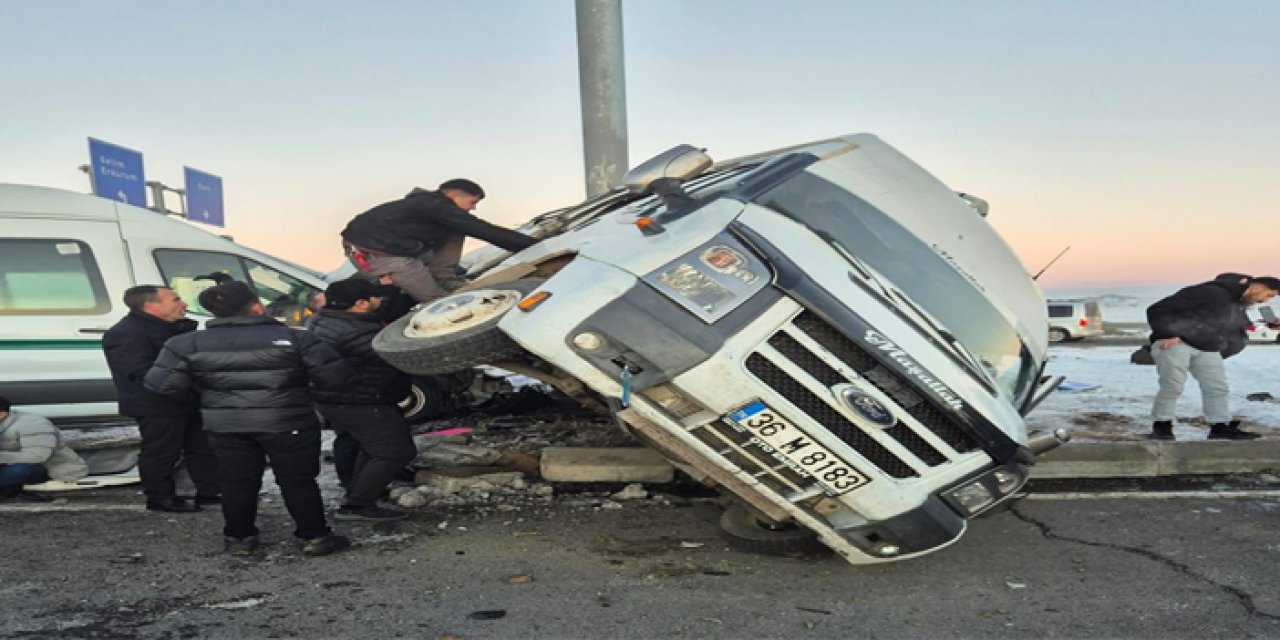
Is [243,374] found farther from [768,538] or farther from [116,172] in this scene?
[116,172]

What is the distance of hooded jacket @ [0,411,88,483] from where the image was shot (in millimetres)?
4926

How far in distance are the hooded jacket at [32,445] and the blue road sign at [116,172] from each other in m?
9.25

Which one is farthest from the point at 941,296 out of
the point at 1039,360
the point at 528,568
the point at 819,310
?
the point at 528,568

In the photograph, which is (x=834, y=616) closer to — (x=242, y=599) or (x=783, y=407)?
(x=783, y=407)

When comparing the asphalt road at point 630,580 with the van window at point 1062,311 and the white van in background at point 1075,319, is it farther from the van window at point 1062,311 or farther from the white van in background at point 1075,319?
the van window at point 1062,311

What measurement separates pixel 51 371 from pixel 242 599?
3.61 metres

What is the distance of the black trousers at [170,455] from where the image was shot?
4742 millimetres

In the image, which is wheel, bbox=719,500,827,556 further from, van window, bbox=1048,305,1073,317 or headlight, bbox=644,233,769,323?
van window, bbox=1048,305,1073,317

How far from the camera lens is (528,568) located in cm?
362

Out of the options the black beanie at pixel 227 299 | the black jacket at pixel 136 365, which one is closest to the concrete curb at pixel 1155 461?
the black beanie at pixel 227 299

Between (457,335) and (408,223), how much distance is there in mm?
1697

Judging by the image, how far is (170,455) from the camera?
4.77m

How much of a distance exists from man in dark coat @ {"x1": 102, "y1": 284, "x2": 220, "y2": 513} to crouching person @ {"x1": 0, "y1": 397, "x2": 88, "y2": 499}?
0.53m

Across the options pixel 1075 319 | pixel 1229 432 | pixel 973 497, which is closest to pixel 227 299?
pixel 973 497
